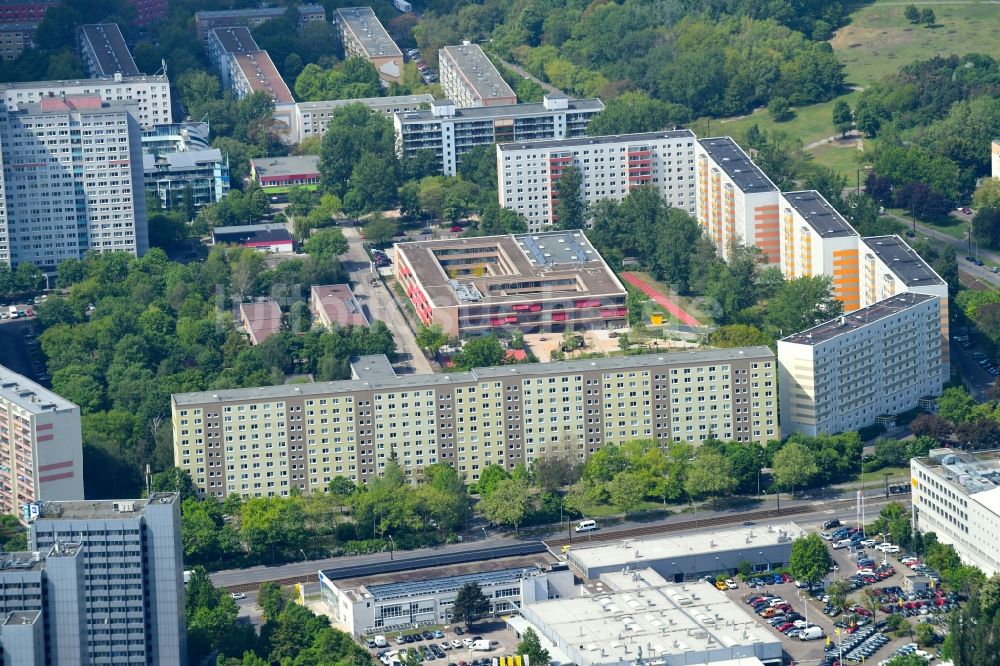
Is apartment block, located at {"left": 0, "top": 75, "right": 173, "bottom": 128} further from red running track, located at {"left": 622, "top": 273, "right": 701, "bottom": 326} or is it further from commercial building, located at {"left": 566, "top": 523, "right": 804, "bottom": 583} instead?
commercial building, located at {"left": 566, "top": 523, "right": 804, "bottom": 583}

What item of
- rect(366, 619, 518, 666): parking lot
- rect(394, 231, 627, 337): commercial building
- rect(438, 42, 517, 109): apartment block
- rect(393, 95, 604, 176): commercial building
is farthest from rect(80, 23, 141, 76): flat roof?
rect(366, 619, 518, 666): parking lot

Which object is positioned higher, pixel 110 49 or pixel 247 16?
pixel 247 16

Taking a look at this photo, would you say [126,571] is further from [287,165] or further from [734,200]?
[287,165]

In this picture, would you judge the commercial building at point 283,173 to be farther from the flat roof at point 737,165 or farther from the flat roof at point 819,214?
the flat roof at point 819,214

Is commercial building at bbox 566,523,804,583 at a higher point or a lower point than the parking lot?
higher

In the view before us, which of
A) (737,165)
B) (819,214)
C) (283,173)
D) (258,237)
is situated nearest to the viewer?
(819,214)

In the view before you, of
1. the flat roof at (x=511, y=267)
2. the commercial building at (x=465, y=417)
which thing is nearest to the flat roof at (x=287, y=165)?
the flat roof at (x=511, y=267)

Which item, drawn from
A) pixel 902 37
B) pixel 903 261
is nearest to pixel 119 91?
pixel 902 37
